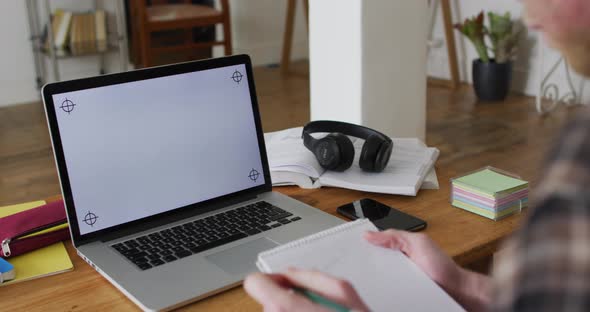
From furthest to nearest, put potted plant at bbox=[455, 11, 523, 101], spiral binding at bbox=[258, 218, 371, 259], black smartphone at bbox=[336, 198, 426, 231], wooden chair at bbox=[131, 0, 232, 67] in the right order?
wooden chair at bbox=[131, 0, 232, 67], potted plant at bbox=[455, 11, 523, 101], black smartphone at bbox=[336, 198, 426, 231], spiral binding at bbox=[258, 218, 371, 259]

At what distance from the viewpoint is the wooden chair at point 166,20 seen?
421cm

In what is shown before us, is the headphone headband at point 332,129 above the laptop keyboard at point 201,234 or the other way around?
above

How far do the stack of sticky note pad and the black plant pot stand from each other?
2.86 m

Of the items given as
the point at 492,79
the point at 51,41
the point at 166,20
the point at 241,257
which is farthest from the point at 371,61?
the point at 51,41

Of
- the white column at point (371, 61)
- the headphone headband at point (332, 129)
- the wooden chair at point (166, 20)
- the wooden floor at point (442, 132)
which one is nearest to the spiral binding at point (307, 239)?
the headphone headband at point (332, 129)

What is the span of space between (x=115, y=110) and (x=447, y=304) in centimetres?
57

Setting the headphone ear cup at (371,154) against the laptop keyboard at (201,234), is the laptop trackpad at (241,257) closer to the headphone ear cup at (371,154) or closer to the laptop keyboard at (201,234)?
the laptop keyboard at (201,234)

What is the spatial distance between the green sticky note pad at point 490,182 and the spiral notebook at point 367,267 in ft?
1.10

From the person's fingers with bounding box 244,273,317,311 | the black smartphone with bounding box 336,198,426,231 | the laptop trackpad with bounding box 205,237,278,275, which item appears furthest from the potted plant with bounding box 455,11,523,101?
the person's fingers with bounding box 244,273,317,311

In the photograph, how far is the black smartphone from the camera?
3.81 feet

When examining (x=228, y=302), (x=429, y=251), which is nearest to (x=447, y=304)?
(x=429, y=251)

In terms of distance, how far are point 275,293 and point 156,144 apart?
0.52m

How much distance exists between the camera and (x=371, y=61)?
234 centimetres

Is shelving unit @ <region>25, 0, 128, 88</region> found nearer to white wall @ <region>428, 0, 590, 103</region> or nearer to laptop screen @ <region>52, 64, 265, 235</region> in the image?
white wall @ <region>428, 0, 590, 103</region>
